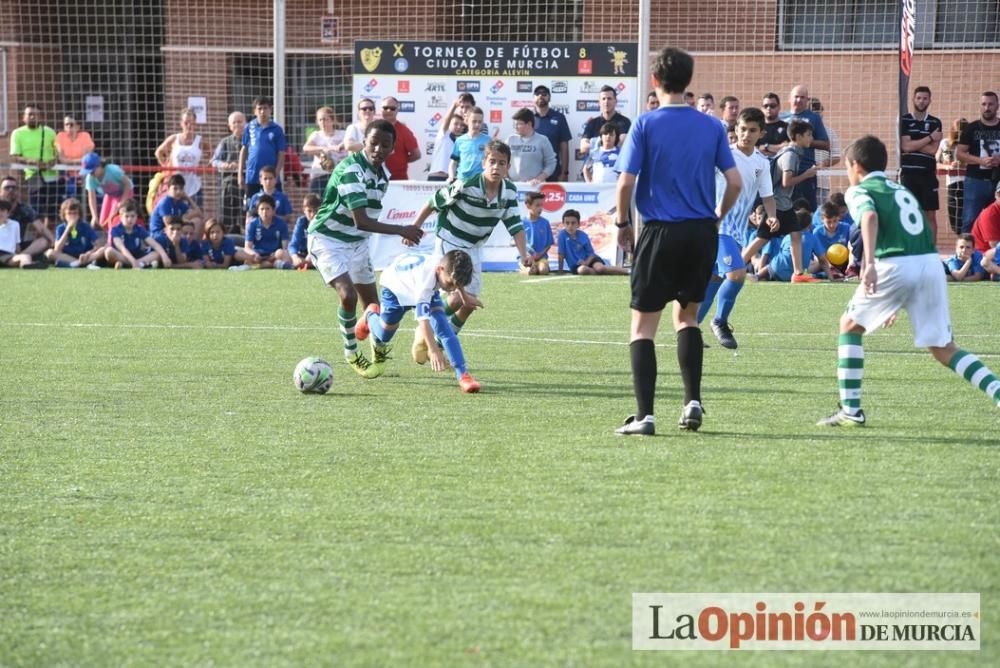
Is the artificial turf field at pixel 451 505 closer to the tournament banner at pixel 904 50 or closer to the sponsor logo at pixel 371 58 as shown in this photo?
the tournament banner at pixel 904 50

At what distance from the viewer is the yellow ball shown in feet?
57.4

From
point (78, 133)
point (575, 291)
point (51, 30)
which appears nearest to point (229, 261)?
point (78, 133)

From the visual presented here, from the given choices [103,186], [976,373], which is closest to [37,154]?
[103,186]

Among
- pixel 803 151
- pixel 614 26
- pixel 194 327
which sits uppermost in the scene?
pixel 614 26

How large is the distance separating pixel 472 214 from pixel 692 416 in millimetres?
3244

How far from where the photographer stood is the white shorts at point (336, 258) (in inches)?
384

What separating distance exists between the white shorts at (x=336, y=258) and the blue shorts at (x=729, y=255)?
115 inches

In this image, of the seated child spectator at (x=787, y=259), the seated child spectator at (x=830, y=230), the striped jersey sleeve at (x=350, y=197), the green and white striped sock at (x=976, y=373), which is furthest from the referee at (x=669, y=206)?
the seated child spectator at (x=830, y=230)

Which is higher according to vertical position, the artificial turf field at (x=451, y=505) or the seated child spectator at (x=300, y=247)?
the seated child spectator at (x=300, y=247)

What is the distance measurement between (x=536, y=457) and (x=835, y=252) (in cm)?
1209

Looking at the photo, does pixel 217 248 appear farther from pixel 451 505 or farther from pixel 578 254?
pixel 451 505

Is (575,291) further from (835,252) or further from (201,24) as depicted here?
(201,24)

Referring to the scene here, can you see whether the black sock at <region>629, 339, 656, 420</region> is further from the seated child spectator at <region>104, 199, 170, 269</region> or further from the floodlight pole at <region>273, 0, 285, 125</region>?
the floodlight pole at <region>273, 0, 285, 125</region>

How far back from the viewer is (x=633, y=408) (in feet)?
25.6
